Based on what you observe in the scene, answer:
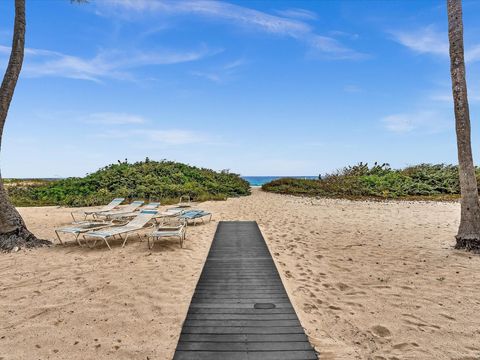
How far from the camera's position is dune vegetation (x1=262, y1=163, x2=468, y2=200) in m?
20.5

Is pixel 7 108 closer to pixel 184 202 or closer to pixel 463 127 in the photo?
pixel 184 202

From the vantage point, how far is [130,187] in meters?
20.2

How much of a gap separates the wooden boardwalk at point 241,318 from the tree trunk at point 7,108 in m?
5.75

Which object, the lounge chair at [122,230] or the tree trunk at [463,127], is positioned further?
the lounge chair at [122,230]

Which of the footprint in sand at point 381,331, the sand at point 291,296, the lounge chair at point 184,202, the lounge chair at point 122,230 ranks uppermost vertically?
the lounge chair at point 184,202

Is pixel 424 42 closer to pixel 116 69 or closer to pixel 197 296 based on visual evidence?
pixel 197 296

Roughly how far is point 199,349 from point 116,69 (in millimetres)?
21236

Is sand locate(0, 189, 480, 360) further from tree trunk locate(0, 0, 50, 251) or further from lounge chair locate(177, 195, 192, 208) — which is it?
lounge chair locate(177, 195, 192, 208)

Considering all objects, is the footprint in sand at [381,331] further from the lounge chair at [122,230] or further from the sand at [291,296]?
the lounge chair at [122,230]

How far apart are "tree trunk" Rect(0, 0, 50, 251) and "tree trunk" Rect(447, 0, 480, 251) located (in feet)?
39.8

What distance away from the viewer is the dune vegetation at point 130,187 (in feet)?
59.6

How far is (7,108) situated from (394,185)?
2446 centimetres

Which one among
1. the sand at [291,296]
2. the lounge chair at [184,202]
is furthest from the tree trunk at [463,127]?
the lounge chair at [184,202]

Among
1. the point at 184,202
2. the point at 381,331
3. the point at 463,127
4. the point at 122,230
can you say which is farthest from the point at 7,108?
the point at 463,127
